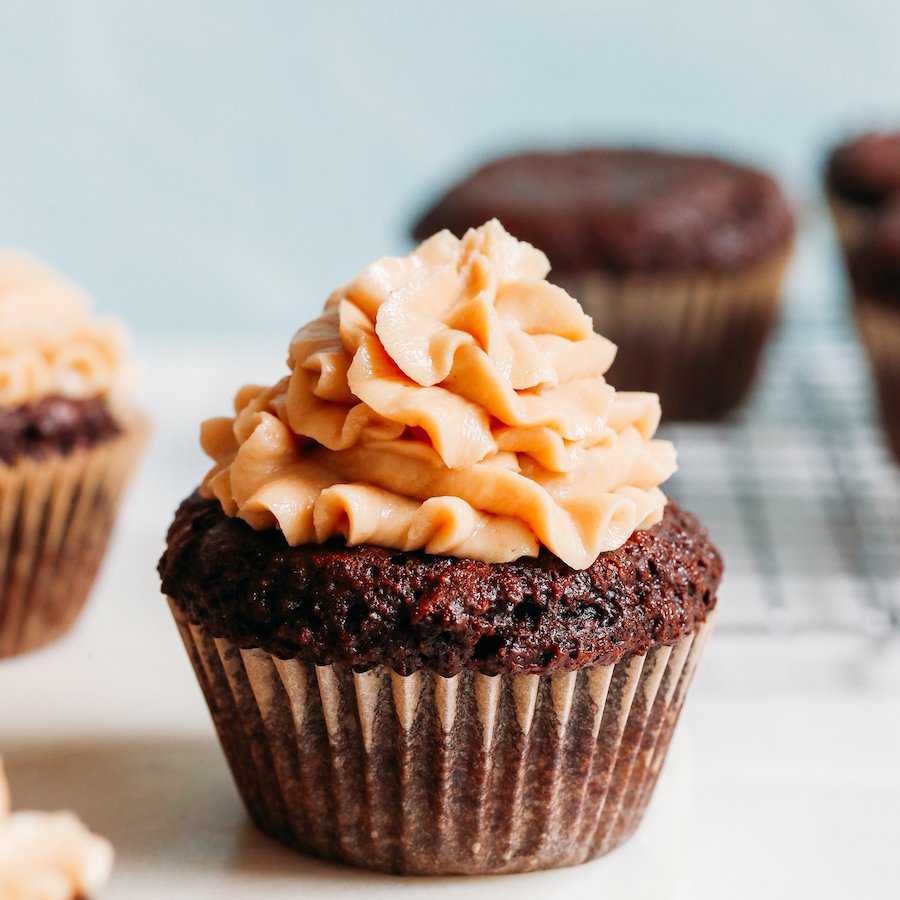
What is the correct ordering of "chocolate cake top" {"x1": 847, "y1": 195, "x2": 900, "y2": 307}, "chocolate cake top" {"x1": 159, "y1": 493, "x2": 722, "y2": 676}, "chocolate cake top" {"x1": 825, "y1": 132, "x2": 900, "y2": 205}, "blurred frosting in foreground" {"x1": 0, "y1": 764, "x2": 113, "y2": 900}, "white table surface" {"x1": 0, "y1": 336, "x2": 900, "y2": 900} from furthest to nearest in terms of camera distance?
"chocolate cake top" {"x1": 825, "y1": 132, "x2": 900, "y2": 205}, "chocolate cake top" {"x1": 847, "y1": 195, "x2": 900, "y2": 307}, "white table surface" {"x1": 0, "y1": 336, "x2": 900, "y2": 900}, "chocolate cake top" {"x1": 159, "y1": 493, "x2": 722, "y2": 676}, "blurred frosting in foreground" {"x1": 0, "y1": 764, "x2": 113, "y2": 900}

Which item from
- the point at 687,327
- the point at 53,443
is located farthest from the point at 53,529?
the point at 687,327

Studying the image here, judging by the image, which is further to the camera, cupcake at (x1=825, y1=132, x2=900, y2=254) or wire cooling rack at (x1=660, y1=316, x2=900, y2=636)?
cupcake at (x1=825, y1=132, x2=900, y2=254)

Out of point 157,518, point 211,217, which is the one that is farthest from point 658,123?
point 157,518

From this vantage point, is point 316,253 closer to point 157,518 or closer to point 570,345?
point 157,518

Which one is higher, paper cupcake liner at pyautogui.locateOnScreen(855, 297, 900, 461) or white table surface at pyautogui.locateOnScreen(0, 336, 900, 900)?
paper cupcake liner at pyautogui.locateOnScreen(855, 297, 900, 461)

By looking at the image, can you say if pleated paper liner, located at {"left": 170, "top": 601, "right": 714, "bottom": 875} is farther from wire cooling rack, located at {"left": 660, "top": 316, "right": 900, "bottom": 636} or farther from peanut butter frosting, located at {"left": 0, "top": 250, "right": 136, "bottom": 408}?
wire cooling rack, located at {"left": 660, "top": 316, "right": 900, "bottom": 636}

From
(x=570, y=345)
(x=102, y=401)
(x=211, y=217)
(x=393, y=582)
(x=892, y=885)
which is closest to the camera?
(x=393, y=582)

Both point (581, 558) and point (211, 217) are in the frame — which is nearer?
point (581, 558)

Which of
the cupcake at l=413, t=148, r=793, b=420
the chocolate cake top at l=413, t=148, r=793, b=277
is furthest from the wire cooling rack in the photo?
the chocolate cake top at l=413, t=148, r=793, b=277
